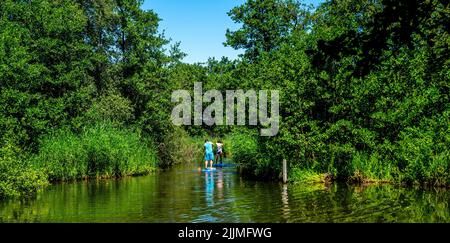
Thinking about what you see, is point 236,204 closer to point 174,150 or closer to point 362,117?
point 362,117

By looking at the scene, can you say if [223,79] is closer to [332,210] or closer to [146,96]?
[146,96]

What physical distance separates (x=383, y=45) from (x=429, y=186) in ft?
51.7

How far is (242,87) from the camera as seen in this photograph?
38156 mm

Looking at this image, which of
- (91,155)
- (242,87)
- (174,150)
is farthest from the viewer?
(174,150)

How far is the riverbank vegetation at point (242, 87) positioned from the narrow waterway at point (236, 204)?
178cm

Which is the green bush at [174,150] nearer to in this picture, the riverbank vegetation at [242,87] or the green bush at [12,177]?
the riverbank vegetation at [242,87]

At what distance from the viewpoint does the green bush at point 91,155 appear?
25.0m

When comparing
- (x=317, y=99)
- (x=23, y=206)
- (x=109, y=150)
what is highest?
(x=317, y=99)

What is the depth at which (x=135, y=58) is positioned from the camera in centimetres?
3688

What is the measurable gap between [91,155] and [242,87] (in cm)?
1528

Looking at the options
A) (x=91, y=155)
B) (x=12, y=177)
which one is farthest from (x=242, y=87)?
(x=12, y=177)

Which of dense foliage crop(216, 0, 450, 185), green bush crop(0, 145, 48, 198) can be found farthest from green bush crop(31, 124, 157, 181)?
dense foliage crop(216, 0, 450, 185)

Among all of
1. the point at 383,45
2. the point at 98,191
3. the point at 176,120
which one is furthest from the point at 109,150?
the point at 383,45

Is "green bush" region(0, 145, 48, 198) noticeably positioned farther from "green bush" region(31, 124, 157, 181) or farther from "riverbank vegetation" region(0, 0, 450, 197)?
"green bush" region(31, 124, 157, 181)
